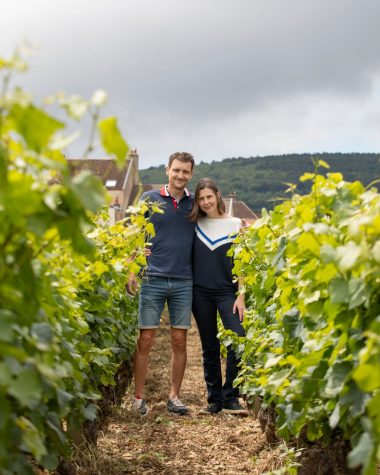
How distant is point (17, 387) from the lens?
182 centimetres

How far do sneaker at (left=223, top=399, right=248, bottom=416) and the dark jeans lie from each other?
0.13 ft

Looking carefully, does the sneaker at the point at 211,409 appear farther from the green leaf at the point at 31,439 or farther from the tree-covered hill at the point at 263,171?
the tree-covered hill at the point at 263,171

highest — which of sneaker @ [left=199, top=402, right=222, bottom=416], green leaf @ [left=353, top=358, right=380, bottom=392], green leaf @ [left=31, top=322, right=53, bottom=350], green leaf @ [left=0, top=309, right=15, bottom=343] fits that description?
green leaf @ [left=0, top=309, right=15, bottom=343]

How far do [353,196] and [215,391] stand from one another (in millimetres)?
4281

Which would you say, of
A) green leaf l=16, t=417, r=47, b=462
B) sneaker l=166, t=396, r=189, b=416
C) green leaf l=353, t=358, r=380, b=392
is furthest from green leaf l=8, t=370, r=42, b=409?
sneaker l=166, t=396, r=189, b=416

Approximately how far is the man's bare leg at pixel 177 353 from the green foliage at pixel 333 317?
269 cm

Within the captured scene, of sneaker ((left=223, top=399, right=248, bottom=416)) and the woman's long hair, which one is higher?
the woman's long hair

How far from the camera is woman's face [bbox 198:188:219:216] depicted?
6570 millimetres

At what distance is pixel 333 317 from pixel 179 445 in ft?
10.7

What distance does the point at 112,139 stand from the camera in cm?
179

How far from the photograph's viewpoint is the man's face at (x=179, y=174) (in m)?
6.52

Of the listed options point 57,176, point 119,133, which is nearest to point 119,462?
point 57,176

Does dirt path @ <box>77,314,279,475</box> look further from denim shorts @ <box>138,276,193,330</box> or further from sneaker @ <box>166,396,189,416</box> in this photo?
denim shorts @ <box>138,276,193,330</box>

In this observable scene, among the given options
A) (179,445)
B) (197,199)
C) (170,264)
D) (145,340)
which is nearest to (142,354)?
Result: (145,340)
